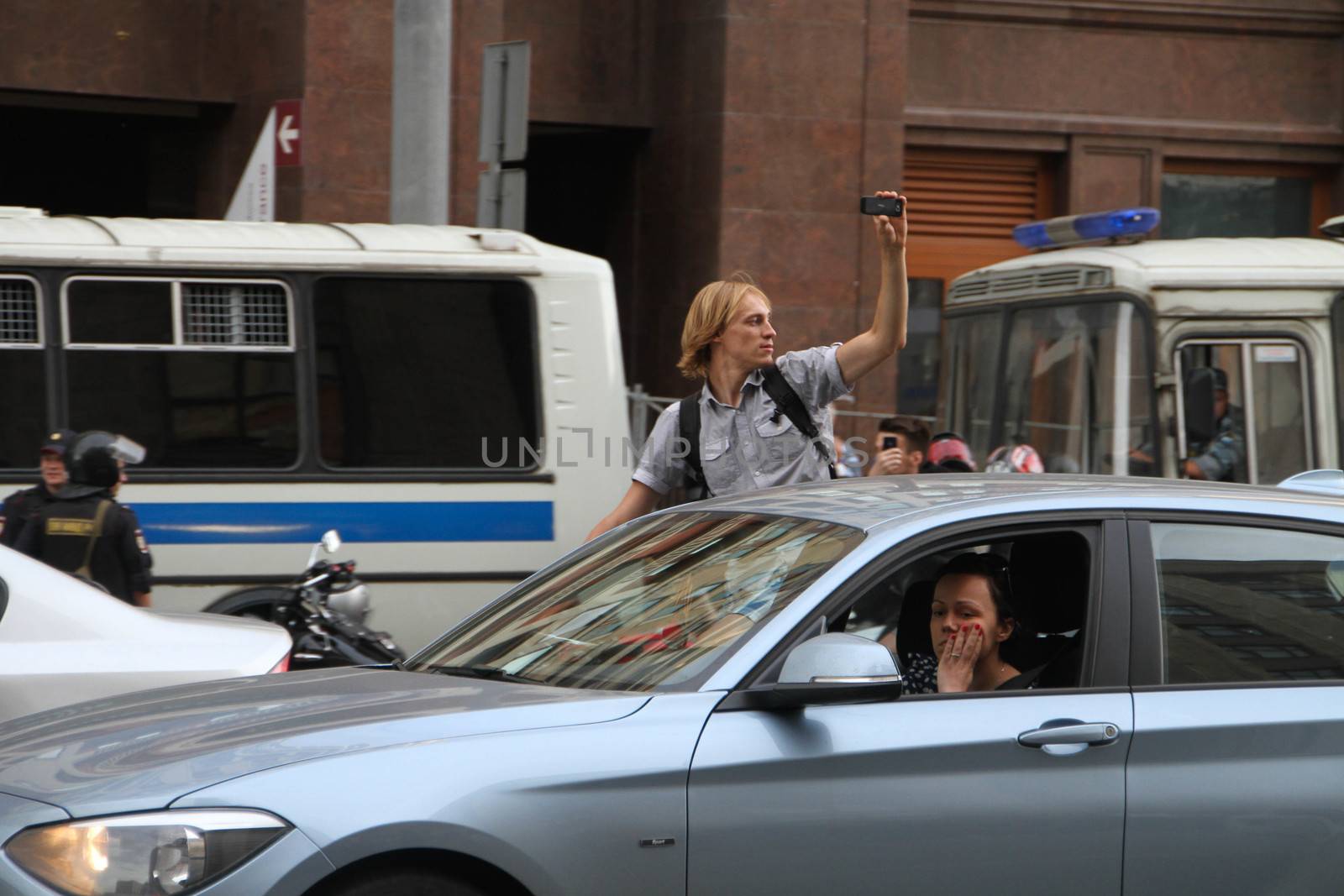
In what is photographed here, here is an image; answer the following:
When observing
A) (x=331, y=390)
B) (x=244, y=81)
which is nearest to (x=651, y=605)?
(x=331, y=390)

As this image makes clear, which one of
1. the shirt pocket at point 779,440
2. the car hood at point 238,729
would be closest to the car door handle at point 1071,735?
the car hood at point 238,729

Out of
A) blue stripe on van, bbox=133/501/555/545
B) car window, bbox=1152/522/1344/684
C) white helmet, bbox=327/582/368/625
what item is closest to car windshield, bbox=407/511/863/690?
car window, bbox=1152/522/1344/684

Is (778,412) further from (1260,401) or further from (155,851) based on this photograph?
(1260,401)

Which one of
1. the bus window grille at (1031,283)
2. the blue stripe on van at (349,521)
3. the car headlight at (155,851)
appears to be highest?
the bus window grille at (1031,283)

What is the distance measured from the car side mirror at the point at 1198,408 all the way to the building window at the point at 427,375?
3472 mm

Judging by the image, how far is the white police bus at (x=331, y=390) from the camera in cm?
859

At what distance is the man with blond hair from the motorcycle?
291 centimetres

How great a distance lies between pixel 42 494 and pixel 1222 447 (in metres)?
6.02

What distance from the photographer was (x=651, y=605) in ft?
13.4

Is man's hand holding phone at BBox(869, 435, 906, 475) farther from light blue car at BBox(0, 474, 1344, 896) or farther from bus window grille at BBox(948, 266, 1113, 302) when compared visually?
light blue car at BBox(0, 474, 1344, 896)

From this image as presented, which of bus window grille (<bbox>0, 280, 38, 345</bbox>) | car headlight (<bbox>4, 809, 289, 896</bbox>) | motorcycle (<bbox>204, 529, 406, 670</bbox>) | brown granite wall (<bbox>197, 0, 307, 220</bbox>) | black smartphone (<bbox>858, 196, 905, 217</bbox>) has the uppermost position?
brown granite wall (<bbox>197, 0, 307, 220</bbox>)

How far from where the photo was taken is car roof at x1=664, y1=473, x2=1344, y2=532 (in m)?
4.03

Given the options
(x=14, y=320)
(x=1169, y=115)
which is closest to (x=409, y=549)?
(x=14, y=320)

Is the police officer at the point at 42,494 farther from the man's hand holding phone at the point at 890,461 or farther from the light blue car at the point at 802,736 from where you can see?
the man's hand holding phone at the point at 890,461
